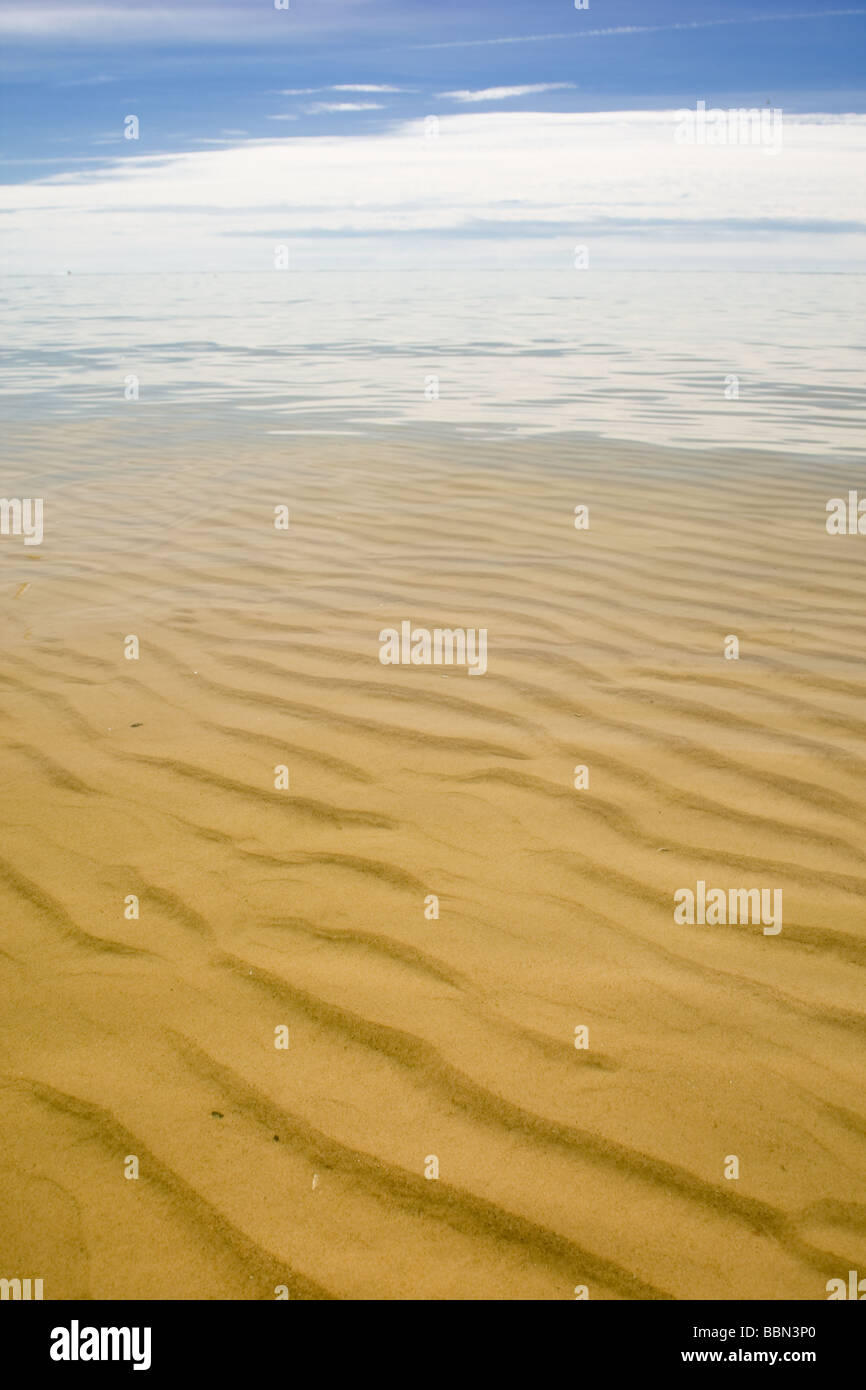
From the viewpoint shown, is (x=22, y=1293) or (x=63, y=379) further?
(x=63, y=379)

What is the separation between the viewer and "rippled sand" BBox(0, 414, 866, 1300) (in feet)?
6.15

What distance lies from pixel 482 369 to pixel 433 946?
13720 mm

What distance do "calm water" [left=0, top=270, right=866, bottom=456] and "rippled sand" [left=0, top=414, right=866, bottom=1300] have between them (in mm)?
5714

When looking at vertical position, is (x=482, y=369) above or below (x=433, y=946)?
above

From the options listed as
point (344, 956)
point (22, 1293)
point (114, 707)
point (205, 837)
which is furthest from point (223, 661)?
point (22, 1293)

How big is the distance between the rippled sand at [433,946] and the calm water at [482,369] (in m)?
5.71

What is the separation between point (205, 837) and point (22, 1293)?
137 centimetres

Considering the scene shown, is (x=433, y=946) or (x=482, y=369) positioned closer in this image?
(x=433, y=946)

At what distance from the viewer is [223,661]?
13.9 ft

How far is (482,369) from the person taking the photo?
15.1 meters

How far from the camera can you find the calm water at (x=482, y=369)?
34.2ft

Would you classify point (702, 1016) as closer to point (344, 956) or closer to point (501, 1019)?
point (501, 1019)

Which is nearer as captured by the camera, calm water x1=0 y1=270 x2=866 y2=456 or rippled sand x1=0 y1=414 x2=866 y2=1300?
rippled sand x1=0 y1=414 x2=866 y2=1300
